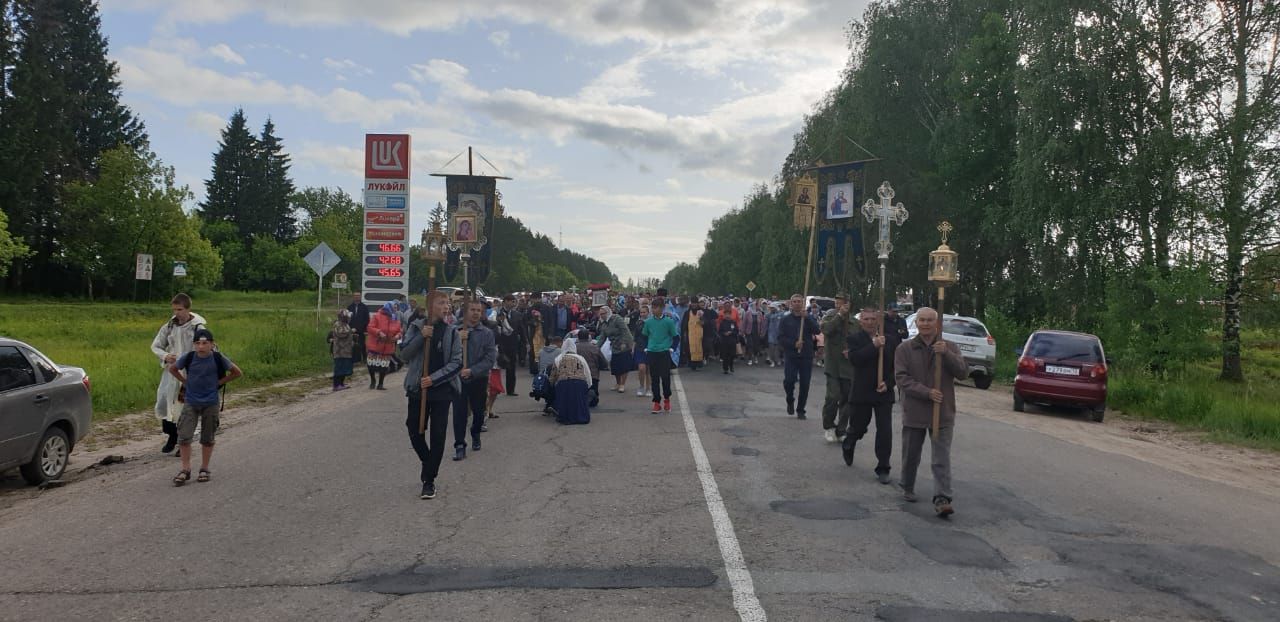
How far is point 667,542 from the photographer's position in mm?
5984

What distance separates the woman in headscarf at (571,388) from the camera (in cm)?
1207

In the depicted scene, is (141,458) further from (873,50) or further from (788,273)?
(788,273)

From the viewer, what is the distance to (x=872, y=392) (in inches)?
339

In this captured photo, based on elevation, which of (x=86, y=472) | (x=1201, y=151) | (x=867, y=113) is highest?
(x=867, y=113)

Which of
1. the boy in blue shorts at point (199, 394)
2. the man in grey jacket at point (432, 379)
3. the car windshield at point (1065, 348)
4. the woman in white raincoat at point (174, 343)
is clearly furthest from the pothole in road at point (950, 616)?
the car windshield at point (1065, 348)

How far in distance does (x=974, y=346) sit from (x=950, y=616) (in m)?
17.0

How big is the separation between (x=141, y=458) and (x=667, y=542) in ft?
23.2

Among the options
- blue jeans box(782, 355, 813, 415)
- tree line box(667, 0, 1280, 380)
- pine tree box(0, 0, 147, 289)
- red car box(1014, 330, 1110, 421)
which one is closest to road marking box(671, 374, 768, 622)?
blue jeans box(782, 355, 813, 415)

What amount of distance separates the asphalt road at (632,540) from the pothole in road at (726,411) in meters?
2.75

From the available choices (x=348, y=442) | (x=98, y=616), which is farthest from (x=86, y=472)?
(x=98, y=616)

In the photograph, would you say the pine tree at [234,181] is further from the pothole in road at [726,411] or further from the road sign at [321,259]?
the pothole in road at [726,411]

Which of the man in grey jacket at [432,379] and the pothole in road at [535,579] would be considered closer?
the pothole in road at [535,579]

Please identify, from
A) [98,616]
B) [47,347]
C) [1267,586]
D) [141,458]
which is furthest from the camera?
[47,347]

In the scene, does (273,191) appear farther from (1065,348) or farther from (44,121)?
(1065,348)
